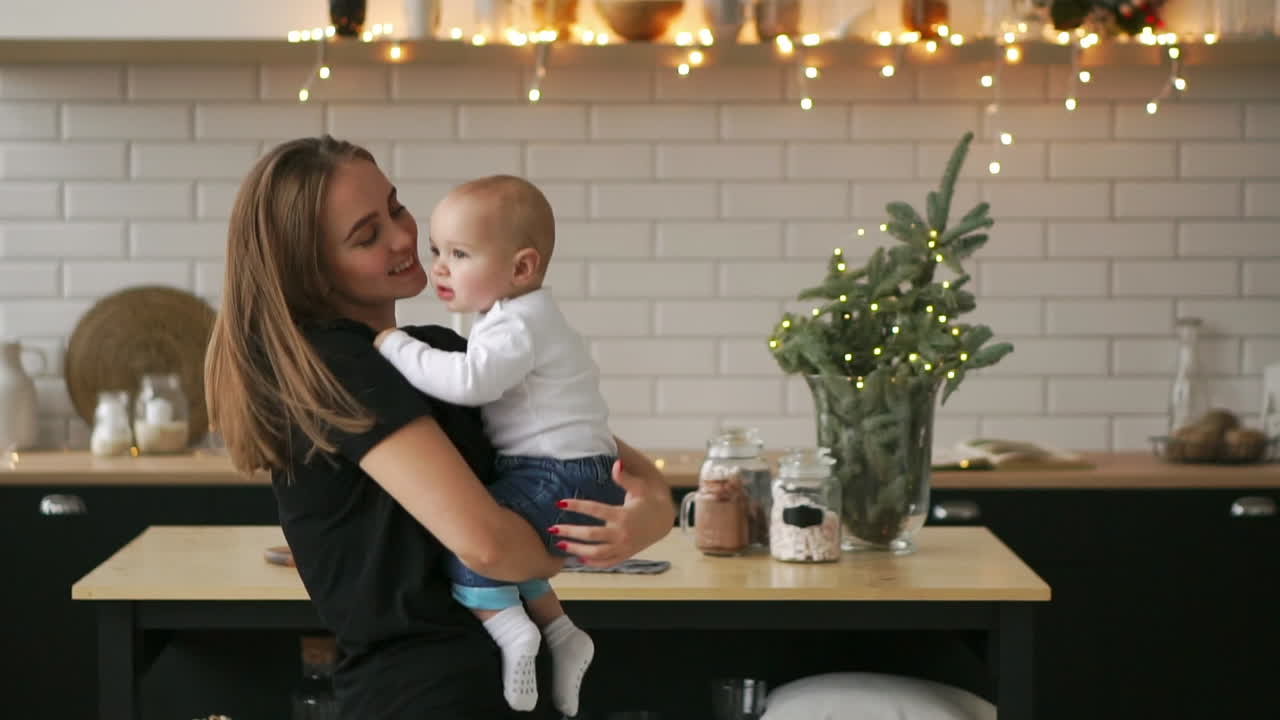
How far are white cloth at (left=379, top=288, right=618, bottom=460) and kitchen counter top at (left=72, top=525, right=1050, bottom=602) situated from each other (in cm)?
53

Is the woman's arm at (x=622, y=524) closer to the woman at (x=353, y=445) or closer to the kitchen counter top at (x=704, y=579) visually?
the woman at (x=353, y=445)

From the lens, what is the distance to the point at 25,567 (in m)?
3.72

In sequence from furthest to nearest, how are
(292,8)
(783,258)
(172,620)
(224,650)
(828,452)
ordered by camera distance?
1. (783,258)
2. (292,8)
3. (224,650)
4. (828,452)
5. (172,620)

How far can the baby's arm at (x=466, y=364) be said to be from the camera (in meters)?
1.80

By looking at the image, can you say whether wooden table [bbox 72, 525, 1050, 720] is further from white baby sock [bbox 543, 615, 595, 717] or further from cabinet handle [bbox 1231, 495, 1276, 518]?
cabinet handle [bbox 1231, 495, 1276, 518]

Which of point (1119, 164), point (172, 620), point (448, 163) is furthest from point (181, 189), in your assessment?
point (1119, 164)

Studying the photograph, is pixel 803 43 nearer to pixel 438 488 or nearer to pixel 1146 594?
pixel 1146 594

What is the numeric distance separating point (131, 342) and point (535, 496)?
2.68m

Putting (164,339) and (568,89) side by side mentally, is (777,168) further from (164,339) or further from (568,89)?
(164,339)

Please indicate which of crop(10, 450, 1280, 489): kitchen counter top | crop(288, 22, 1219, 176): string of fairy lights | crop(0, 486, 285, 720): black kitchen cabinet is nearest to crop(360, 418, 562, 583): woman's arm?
crop(10, 450, 1280, 489): kitchen counter top

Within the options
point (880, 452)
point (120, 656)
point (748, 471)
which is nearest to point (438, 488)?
point (120, 656)

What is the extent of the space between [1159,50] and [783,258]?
1134mm

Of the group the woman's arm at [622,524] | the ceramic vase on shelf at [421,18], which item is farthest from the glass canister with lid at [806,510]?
the ceramic vase on shelf at [421,18]

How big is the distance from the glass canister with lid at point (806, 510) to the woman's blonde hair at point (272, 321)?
1.09 metres
